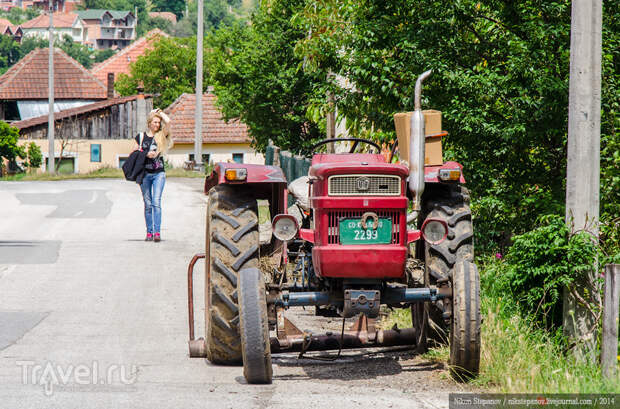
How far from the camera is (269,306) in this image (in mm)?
6547

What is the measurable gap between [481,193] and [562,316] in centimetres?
247

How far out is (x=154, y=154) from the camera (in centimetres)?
1466

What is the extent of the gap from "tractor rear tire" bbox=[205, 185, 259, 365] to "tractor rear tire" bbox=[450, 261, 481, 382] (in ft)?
4.69

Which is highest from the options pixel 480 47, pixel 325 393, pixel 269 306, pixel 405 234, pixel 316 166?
pixel 480 47

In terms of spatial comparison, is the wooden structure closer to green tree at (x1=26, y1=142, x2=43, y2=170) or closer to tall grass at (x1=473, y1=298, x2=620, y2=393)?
green tree at (x1=26, y1=142, x2=43, y2=170)

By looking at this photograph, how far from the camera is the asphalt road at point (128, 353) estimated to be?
620cm

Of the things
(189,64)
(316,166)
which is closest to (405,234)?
(316,166)

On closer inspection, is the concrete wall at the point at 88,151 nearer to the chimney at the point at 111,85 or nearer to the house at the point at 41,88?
the house at the point at 41,88

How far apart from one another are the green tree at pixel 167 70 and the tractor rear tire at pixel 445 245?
72.8 metres

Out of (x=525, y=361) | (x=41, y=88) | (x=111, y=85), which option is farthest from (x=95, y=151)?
(x=525, y=361)

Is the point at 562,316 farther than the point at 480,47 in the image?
No

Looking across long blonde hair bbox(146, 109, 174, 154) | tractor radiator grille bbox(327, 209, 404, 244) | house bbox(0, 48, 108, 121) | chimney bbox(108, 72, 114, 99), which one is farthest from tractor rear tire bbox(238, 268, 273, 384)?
chimney bbox(108, 72, 114, 99)

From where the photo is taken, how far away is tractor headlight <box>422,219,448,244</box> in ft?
21.8

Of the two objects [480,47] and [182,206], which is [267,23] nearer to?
[182,206]
